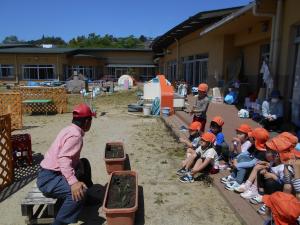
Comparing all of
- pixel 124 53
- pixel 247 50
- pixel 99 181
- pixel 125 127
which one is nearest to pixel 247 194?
pixel 99 181

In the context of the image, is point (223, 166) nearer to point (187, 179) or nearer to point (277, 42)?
point (187, 179)

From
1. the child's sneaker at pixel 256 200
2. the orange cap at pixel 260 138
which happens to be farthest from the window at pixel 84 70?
the child's sneaker at pixel 256 200

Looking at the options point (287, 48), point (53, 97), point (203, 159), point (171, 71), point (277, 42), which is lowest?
point (203, 159)

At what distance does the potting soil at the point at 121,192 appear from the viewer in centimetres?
372

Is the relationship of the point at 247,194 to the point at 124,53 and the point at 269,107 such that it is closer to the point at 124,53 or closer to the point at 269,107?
the point at 269,107

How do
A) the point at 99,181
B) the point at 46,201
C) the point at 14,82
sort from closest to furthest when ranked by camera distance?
1. the point at 46,201
2. the point at 99,181
3. the point at 14,82

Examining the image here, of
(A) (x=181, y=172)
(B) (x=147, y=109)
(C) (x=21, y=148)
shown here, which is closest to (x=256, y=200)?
(A) (x=181, y=172)

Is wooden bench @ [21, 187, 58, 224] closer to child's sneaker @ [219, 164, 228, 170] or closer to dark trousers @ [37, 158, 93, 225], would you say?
dark trousers @ [37, 158, 93, 225]

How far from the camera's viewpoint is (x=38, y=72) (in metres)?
36.1

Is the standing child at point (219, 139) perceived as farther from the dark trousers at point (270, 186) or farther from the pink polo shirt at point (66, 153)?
the pink polo shirt at point (66, 153)

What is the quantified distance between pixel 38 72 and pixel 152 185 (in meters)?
34.1

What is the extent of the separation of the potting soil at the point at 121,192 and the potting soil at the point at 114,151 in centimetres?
108

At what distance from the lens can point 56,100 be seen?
13.2 m

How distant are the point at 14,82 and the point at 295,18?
33888 mm
